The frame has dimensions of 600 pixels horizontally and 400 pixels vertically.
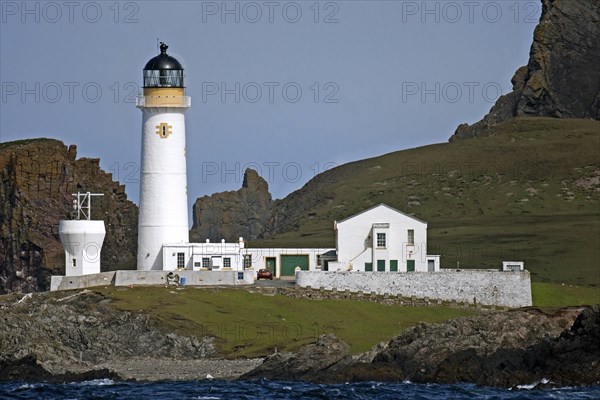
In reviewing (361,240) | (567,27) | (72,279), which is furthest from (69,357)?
(567,27)

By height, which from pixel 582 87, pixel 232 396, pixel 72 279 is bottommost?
pixel 232 396

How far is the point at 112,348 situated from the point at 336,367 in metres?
15.3

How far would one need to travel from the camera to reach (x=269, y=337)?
6962cm

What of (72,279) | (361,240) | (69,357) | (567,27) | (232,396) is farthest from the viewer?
(567,27)

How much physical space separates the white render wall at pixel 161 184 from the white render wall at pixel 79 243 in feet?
8.81

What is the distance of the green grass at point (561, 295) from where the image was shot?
8256cm

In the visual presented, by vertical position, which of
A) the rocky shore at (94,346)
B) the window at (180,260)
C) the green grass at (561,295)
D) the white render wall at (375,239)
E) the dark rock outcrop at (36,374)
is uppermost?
the white render wall at (375,239)

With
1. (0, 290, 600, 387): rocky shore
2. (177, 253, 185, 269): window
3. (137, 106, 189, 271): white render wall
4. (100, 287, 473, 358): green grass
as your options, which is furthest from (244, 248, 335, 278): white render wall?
(0, 290, 600, 387): rocky shore

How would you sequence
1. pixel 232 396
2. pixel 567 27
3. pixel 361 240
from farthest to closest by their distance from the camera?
pixel 567 27
pixel 361 240
pixel 232 396

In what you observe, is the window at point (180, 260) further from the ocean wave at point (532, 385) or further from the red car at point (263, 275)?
the ocean wave at point (532, 385)

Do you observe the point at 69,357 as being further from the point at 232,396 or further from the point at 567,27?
the point at 567,27

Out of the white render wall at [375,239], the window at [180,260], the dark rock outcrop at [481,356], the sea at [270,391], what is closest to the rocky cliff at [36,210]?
the window at [180,260]

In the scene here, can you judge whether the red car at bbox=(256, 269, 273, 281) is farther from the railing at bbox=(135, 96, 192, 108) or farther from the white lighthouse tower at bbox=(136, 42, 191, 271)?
the railing at bbox=(135, 96, 192, 108)

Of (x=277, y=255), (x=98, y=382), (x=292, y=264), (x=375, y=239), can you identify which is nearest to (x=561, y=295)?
(x=375, y=239)
